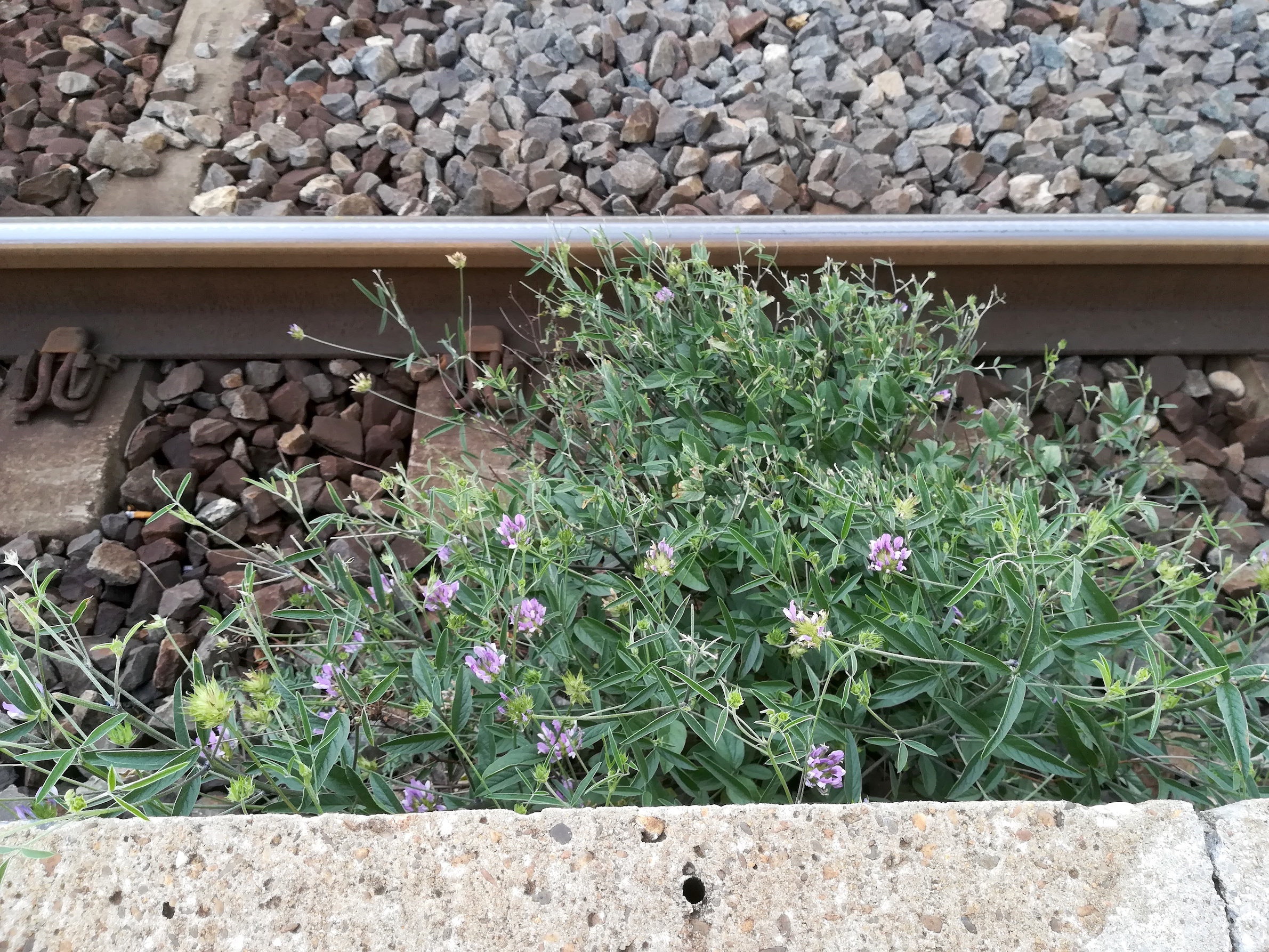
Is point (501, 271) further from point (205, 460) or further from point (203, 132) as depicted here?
point (203, 132)

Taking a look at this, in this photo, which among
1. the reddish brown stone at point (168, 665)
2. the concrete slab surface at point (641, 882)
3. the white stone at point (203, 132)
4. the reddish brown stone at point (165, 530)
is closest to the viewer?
the concrete slab surface at point (641, 882)

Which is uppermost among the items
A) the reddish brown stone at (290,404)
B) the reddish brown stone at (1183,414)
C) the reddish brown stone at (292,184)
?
the reddish brown stone at (292,184)

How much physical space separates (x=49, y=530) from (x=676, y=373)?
5.91 feet

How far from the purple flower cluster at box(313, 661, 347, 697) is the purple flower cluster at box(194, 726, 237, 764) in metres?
0.15

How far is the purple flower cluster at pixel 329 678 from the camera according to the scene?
143cm

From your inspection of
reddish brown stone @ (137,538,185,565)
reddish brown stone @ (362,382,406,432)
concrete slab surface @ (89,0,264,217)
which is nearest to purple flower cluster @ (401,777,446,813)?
reddish brown stone @ (137,538,185,565)

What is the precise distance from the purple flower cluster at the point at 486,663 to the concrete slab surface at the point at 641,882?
284 millimetres

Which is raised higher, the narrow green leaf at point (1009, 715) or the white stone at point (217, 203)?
the narrow green leaf at point (1009, 715)

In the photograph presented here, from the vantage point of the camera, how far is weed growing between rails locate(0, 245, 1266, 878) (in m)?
1.26

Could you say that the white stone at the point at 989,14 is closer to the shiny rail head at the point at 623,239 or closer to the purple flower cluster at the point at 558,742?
the shiny rail head at the point at 623,239

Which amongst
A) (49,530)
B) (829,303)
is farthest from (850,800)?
(49,530)

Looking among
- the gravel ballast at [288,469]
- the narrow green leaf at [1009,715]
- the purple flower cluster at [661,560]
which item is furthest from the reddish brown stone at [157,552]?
the narrow green leaf at [1009,715]

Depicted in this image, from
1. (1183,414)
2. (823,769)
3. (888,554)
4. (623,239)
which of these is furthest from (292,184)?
(1183,414)

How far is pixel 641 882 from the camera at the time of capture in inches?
40.4
